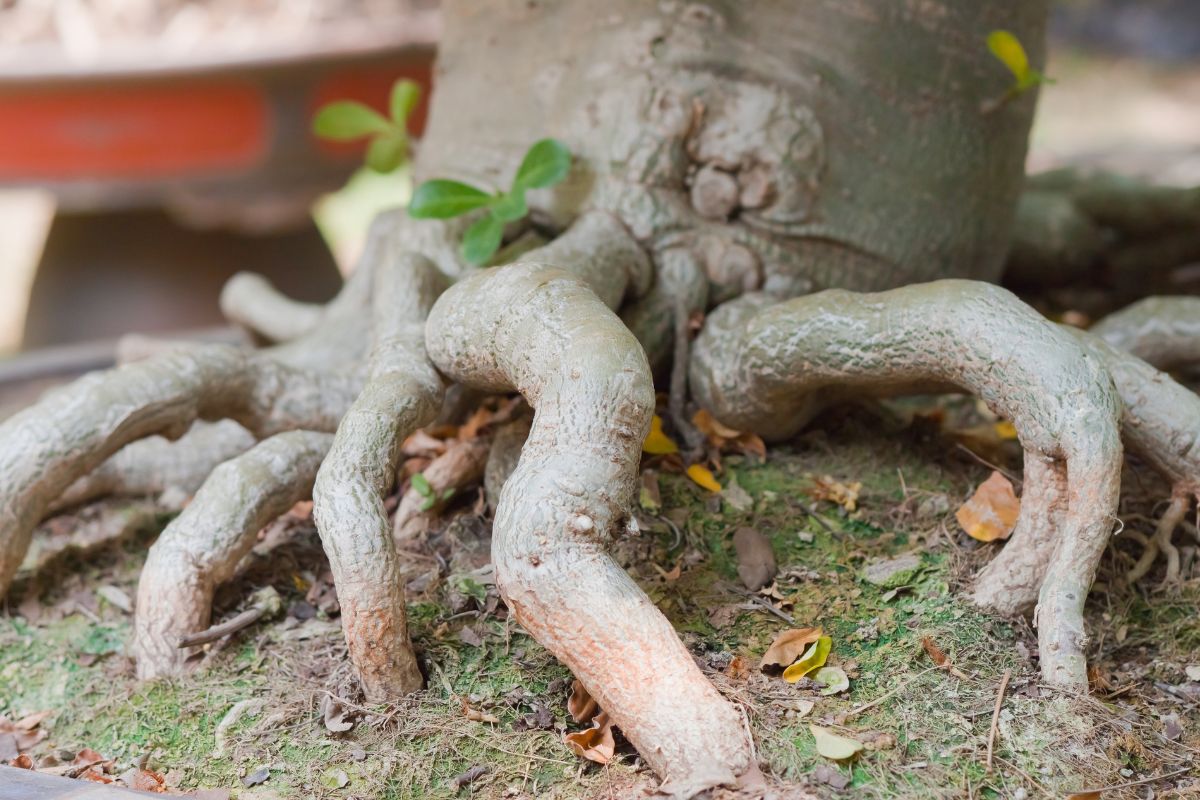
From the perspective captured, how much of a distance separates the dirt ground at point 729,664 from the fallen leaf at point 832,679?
13 millimetres

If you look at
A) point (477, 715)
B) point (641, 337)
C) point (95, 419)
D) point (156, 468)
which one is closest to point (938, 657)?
point (477, 715)

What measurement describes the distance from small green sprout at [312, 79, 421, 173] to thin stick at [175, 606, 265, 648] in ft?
3.52

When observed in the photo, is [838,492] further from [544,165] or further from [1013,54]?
[1013,54]

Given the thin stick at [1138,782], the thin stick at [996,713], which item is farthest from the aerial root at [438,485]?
the thin stick at [1138,782]

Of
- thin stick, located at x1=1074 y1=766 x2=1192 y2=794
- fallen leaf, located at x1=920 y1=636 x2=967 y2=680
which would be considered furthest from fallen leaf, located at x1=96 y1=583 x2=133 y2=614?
thin stick, located at x1=1074 y1=766 x2=1192 y2=794

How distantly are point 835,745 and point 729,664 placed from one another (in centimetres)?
20

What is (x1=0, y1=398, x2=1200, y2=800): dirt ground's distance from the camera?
1.49 meters

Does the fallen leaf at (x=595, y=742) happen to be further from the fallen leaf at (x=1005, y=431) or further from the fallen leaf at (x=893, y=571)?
the fallen leaf at (x=1005, y=431)

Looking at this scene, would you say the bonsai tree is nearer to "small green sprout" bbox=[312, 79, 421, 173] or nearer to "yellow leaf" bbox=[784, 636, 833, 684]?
"small green sprout" bbox=[312, 79, 421, 173]

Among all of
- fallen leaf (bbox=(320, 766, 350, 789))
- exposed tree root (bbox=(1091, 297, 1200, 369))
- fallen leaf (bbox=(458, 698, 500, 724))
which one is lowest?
fallen leaf (bbox=(320, 766, 350, 789))

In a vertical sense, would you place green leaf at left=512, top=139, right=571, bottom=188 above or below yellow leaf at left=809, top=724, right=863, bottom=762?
above

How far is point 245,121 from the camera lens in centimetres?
364

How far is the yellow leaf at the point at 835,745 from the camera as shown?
1446 mm

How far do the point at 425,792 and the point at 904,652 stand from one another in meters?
0.68
